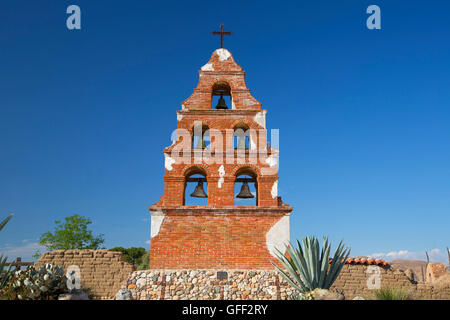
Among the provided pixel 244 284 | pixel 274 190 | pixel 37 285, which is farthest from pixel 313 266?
pixel 37 285

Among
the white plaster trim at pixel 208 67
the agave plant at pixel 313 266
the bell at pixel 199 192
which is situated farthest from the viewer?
the white plaster trim at pixel 208 67

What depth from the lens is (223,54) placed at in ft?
46.9

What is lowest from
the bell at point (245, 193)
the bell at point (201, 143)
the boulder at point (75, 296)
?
the boulder at point (75, 296)

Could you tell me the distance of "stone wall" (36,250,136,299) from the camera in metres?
11.4

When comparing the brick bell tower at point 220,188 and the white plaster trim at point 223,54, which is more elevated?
the white plaster trim at point 223,54

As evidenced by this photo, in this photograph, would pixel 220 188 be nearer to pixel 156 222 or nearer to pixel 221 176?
pixel 221 176

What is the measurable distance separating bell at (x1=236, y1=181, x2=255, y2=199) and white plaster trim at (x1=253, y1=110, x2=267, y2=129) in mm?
2125

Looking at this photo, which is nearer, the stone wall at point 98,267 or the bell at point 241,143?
the stone wall at point 98,267

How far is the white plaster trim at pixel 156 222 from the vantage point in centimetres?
1185

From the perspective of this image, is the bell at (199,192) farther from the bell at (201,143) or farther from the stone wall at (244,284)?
the stone wall at (244,284)

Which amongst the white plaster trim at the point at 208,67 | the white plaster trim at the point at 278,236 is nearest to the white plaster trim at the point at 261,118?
the white plaster trim at the point at 208,67

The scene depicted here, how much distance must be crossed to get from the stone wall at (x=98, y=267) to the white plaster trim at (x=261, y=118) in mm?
6282
